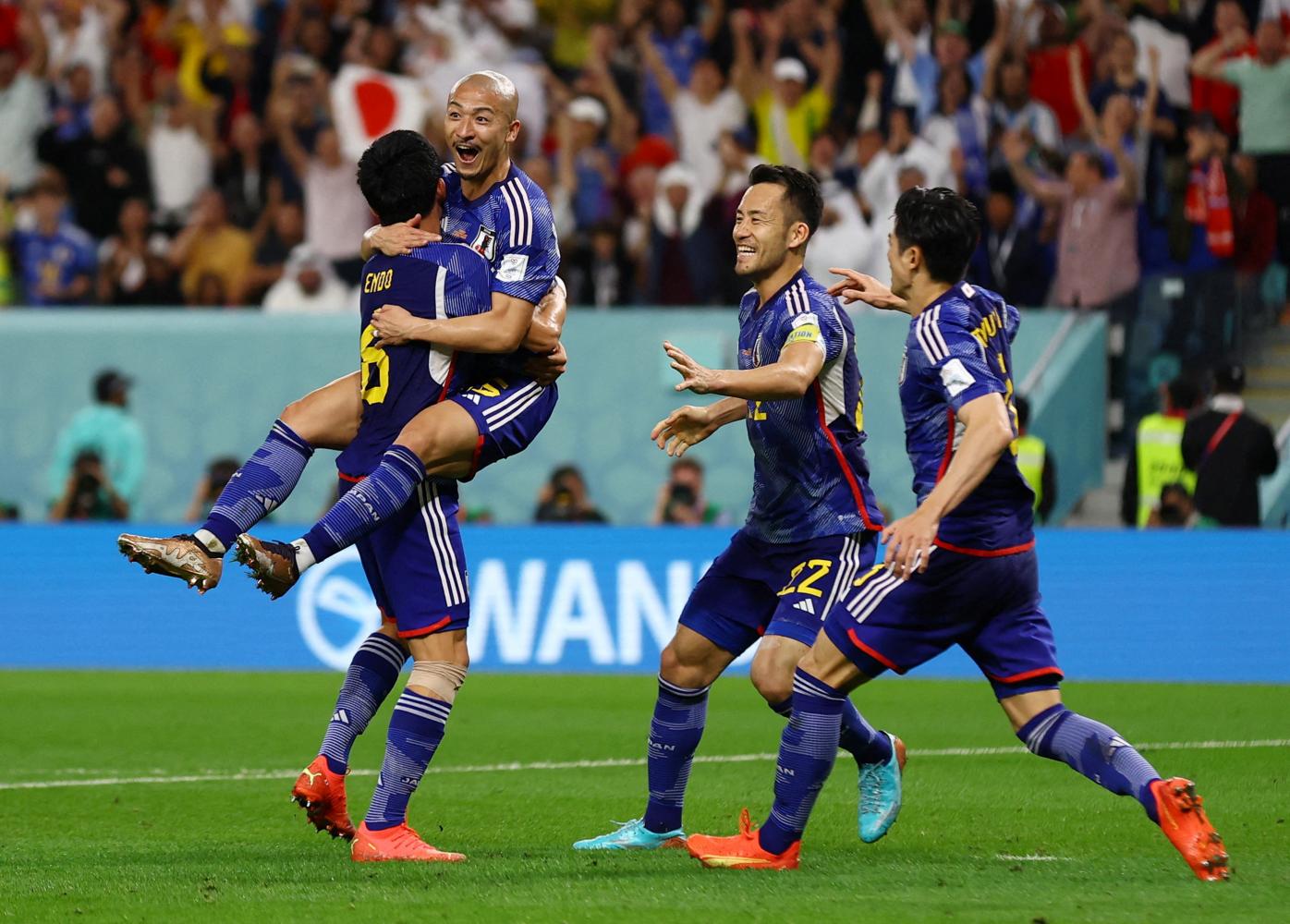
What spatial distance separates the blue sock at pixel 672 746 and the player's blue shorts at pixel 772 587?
9.8 inches

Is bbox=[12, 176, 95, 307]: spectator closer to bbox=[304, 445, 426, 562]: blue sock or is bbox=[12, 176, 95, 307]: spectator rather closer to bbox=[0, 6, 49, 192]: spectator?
bbox=[0, 6, 49, 192]: spectator

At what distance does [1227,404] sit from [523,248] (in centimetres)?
914

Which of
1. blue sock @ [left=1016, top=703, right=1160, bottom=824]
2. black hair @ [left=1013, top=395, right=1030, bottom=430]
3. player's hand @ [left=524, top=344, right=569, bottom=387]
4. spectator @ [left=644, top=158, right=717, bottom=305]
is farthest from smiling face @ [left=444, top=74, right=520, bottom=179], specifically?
spectator @ [left=644, top=158, right=717, bottom=305]

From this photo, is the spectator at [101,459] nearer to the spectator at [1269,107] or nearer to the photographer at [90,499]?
the photographer at [90,499]

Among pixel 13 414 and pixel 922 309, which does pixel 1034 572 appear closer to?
pixel 922 309

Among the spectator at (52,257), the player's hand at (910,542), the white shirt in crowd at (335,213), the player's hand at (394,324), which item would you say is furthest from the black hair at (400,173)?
the spectator at (52,257)

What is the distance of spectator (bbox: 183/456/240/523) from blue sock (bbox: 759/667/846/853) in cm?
1055

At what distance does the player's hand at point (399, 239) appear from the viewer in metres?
7.05

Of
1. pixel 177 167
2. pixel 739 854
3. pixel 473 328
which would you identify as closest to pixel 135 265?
pixel 177 167

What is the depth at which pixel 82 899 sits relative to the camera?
6000 millimetres

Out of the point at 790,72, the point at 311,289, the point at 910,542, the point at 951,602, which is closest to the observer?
the point at 910,542

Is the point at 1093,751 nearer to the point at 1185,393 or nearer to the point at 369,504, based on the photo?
the point at 369,504

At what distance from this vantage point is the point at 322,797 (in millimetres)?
6859

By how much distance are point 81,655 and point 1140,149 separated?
928cm
